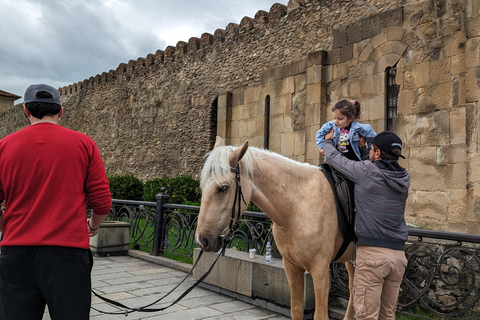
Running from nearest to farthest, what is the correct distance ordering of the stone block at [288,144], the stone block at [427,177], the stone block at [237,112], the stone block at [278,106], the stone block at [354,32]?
the stone block at [427,177] < the stone block at [354,32] < the stone block at [288,144] < the stone block at [278,106] < the stone block at [237,112]

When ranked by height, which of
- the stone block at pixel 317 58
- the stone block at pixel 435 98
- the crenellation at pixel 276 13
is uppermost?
the crenellation at pixel 276 13

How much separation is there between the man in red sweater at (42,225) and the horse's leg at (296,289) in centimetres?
159

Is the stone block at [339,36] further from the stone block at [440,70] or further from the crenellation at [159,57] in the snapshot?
the crenellation at [159,57]

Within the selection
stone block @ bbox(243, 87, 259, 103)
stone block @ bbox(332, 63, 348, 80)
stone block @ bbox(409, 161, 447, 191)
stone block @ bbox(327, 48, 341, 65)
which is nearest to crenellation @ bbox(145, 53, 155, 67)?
stone block @ bbox(243, 87, 259, 103)

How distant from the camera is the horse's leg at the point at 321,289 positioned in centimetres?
288

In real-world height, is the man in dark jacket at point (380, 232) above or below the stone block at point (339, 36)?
below

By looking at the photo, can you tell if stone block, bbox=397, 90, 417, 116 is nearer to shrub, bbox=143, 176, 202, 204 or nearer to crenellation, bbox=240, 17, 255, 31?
shrub, bbox=143, 176, 202, 204

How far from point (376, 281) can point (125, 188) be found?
564 inches

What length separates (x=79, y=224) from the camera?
2.32 m

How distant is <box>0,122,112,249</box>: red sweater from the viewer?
2.22 metres

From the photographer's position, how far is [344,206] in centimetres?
310

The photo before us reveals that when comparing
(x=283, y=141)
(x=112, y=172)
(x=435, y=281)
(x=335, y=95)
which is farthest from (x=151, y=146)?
(x=435, y=281)

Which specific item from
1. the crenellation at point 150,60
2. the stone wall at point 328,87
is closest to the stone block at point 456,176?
the stone wall at point 328,87

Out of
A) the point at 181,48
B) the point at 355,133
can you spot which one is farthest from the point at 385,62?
the point at 181,48
